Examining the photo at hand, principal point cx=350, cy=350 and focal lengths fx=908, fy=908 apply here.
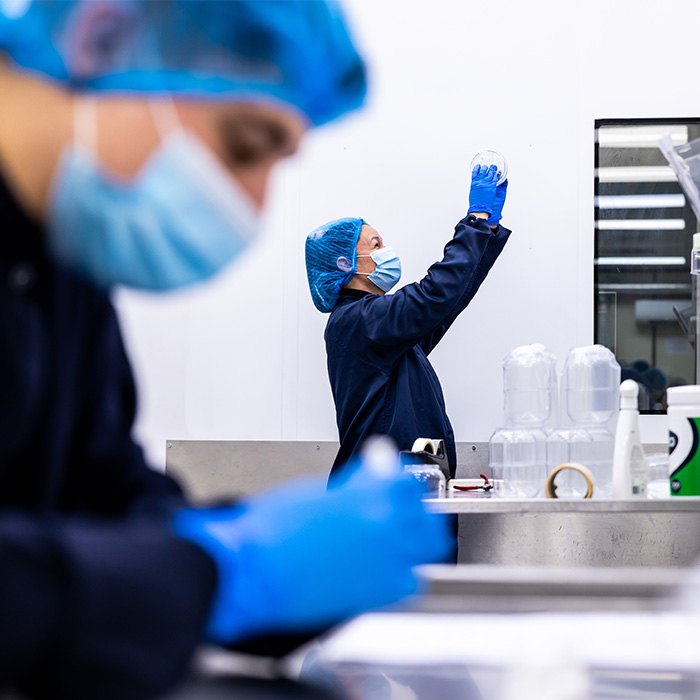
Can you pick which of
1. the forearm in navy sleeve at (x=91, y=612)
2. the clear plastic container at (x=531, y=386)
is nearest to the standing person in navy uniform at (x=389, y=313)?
the clear plastic container at (x=531, y=386)

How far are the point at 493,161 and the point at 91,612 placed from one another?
260 cm

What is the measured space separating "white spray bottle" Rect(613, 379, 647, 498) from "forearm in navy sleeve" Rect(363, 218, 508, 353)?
2.65ft

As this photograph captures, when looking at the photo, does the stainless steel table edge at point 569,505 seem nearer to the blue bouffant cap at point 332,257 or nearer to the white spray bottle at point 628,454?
the white spray bottle at point 628,454

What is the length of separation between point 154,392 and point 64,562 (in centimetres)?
279

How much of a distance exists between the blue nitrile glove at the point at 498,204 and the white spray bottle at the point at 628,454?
103 cm

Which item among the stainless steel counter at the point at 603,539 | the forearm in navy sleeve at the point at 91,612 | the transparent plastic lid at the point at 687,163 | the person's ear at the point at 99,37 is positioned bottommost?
the stainless steel counter at the point at 603,539

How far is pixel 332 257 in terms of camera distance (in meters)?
2.86

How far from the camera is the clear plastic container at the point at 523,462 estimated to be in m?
2.22

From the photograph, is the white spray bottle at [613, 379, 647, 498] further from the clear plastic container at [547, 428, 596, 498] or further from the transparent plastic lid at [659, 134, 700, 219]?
the transparent plastic lid at [659, 134, 700, 219]

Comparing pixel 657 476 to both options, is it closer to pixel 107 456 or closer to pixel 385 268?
pixel 385 268

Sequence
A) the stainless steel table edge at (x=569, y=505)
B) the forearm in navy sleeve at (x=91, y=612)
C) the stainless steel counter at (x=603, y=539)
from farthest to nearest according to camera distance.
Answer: the stainless steel counter at (x=603, y=539) < the stainless steel table edge at (x=569, y=505) < the forearm in navy sleeve at (x=91, y=612)

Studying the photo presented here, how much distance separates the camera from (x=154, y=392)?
3230 mm

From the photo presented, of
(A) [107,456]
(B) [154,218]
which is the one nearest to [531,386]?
(A) [107,456]

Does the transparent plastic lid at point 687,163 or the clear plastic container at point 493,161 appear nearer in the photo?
the transparent plastic lid at point 687,163
